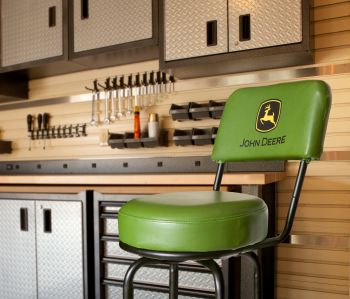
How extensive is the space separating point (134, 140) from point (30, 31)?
1.28m

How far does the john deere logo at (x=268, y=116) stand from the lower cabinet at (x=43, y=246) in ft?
3.98

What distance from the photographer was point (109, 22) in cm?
271

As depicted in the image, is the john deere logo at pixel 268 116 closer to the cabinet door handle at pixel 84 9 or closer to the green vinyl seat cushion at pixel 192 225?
the green vinyl seat cushion at pixel 192 225

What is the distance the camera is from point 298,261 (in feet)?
8.06

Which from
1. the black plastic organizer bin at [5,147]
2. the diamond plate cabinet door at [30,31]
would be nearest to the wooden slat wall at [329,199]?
the diamond plate cabinet door at [30,31]

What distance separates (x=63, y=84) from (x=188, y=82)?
1.26 m

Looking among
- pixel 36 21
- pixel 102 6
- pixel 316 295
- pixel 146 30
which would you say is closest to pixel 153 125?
pixel 146 30

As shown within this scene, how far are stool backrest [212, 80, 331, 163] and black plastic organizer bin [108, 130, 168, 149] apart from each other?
4.33ft

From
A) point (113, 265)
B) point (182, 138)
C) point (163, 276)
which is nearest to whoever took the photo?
point (163, 276)

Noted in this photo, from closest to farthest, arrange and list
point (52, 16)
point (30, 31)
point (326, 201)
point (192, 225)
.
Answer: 1. point (192, 225)
2. point (326, 201)
3. point (52, 16)
4. point (30, 31)

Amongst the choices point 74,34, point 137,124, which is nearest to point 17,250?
Result: point 137,124

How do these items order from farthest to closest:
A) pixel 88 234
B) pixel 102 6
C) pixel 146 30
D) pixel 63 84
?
pixel 63 84 < pixel 102 6 < pixel 146 30 < pixel 88 234

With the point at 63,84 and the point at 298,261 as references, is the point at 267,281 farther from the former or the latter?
the point at 63,84

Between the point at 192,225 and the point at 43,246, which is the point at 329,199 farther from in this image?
the point at 43,246
